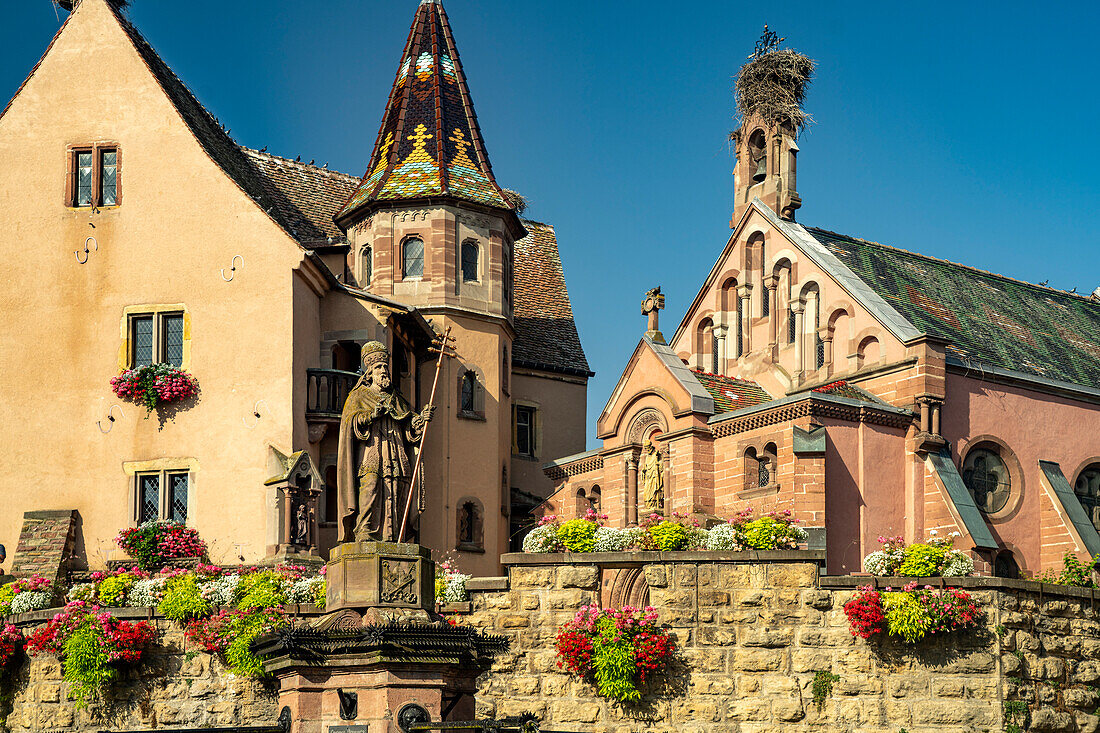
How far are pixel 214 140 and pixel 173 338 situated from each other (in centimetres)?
713

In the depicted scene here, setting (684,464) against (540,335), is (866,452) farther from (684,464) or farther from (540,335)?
(540,335)

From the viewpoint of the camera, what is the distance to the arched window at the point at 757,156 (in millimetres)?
45875

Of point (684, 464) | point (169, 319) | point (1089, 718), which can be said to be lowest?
point (1089, 718)

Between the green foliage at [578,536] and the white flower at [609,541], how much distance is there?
0.21 ft

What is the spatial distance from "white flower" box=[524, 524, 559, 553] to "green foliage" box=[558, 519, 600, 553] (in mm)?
132

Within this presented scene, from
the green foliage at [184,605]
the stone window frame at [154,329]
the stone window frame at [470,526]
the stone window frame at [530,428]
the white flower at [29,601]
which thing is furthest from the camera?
the stone window frame at [530,428]

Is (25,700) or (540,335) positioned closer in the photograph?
(25,700)

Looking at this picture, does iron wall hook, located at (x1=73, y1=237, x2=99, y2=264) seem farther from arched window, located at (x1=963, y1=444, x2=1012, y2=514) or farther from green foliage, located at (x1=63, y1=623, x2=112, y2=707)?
arched window, located at (x1=963, y1=444, x2=1012, y2=514)

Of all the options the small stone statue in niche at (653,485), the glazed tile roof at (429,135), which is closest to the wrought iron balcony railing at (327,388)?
the glazed tile roof at (429,135)

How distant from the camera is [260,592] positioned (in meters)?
26.0

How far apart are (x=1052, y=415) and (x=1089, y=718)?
14780 millimetres

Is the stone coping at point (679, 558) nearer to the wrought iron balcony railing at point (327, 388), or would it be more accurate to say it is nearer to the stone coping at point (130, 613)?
the stone coping at point (130, 613)

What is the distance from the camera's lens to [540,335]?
47.2 m

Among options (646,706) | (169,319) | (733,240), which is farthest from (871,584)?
(733,240)
